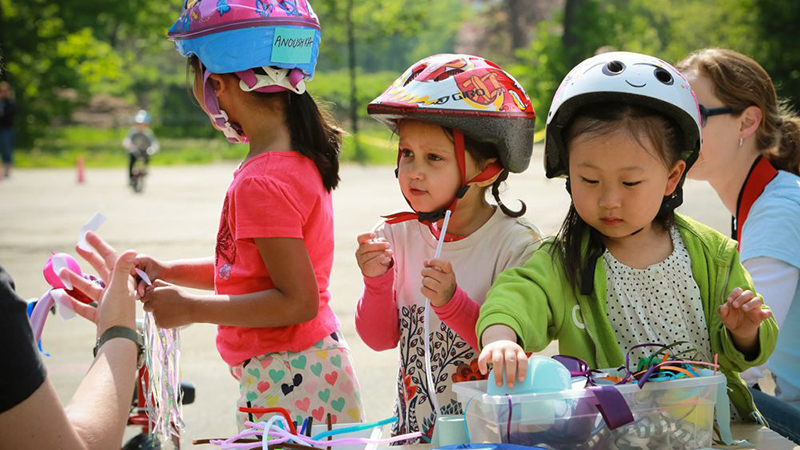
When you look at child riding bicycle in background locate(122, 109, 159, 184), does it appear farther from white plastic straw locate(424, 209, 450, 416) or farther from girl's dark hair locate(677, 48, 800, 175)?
white plastic straw locate(424, 209, 450, 416)

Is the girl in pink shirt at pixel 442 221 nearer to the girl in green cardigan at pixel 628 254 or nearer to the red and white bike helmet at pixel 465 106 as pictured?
the red and white bike helmet at pixel 465 106

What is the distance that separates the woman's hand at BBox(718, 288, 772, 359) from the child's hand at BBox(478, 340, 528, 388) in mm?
646

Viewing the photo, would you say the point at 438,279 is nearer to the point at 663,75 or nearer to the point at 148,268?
the point at 663,75

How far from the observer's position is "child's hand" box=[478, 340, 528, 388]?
77.0 inches

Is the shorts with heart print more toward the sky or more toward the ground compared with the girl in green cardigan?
more toward the ground

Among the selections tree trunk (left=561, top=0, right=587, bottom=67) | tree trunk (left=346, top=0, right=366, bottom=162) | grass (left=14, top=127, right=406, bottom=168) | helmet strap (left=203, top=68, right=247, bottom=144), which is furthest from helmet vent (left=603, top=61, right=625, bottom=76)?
tree trunk (left=346, top=0, right=366, bottom=162)

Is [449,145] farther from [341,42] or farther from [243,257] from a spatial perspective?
[341,42]

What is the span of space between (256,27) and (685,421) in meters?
1.76

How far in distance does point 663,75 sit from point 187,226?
37.6 ft

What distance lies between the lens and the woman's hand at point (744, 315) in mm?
2275

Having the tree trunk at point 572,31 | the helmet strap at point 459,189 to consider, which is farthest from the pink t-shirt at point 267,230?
the tree trunk at point 572,31

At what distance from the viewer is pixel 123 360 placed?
2615 mm

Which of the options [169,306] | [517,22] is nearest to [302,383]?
[169,306]

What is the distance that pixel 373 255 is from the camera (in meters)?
2.70
